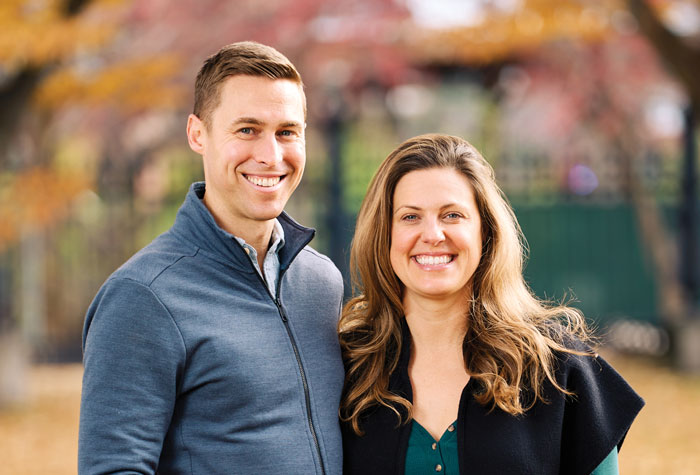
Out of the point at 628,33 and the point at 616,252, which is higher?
the point at 628,33

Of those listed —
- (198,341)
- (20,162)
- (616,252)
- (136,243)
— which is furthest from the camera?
(616,252)

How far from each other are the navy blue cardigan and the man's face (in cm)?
82

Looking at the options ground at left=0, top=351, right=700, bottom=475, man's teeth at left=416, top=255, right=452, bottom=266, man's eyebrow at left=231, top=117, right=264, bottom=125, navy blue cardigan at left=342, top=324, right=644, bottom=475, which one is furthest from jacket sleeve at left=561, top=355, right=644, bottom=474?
ground at left=0, top=351, right=700, bottom=475

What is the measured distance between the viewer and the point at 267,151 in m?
2.76

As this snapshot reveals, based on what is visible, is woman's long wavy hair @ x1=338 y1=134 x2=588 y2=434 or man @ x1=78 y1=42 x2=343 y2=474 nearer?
man @ x1=78 y1=42 x2=343 y2=474

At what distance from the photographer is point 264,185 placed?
2781 millimetres

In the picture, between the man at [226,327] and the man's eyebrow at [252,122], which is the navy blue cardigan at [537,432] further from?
the man's eyebrow at [252,122]

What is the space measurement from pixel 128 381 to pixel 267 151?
84 cm

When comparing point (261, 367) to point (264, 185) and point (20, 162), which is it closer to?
point (264, 185)

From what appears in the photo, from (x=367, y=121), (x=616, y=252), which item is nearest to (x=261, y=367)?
(x=616, y=252)

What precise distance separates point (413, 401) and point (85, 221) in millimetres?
8999

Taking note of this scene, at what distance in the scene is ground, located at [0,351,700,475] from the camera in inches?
277

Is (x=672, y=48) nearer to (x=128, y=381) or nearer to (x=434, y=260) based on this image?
(x=434, y=260)

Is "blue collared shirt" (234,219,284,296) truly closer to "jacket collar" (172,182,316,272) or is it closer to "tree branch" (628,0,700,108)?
"jacket collar" (172,182,316,272)
